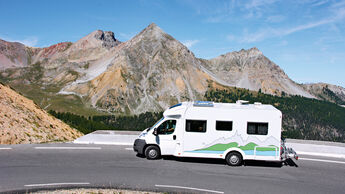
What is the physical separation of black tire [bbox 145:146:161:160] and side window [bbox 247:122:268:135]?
5.63 meters

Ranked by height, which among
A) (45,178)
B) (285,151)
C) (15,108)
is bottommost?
(45,178)

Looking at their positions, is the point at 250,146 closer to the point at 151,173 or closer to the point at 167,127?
the point at 167,127

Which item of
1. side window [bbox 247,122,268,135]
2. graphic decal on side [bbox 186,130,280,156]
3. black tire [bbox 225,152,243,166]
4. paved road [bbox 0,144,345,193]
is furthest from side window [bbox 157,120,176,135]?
side window [bbox 247,122,268,135]

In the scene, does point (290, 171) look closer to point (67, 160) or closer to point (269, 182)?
point (269, 182)

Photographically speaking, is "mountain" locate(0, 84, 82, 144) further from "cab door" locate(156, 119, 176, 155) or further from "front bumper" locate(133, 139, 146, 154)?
"cab door" locate(156, 119, 176, 155)

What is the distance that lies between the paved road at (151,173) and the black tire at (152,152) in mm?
366

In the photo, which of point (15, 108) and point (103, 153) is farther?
point (15, 108)

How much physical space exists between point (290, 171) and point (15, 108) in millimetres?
27389

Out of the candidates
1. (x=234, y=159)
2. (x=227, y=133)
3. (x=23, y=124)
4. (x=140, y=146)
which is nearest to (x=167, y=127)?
(x=140, y=146)

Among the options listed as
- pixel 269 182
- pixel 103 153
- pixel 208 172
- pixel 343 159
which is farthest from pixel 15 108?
pixel 343 159

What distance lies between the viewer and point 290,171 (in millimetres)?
16234

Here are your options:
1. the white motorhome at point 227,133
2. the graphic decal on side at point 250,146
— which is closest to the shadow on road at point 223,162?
the white motorhome at point 227,133

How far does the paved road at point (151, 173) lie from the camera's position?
12.9m

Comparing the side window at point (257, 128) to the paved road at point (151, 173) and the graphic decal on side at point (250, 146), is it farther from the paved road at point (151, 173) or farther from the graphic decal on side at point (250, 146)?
the paved road at point (151, 173)
